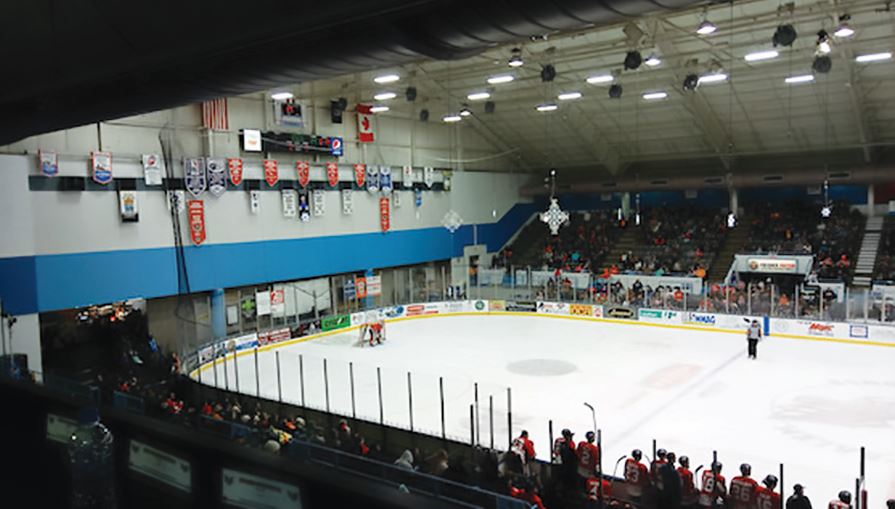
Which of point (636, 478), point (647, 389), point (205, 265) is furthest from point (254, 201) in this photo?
point (636, 478)

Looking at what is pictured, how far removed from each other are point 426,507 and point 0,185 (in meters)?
17.9

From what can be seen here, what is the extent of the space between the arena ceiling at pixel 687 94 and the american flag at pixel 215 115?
3.68m

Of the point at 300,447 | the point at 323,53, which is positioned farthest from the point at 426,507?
the point at 300,447

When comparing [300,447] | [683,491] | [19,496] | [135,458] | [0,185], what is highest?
[0,185]

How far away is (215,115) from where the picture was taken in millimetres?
24391

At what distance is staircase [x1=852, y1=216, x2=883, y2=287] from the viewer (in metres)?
27.0

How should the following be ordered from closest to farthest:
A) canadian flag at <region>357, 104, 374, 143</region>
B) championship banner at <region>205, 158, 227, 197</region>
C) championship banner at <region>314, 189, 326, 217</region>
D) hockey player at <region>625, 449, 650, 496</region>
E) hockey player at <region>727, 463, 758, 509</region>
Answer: hockey player at <region>727, 463, 758, 509</region>, hockey player at <region>625, 449, 650, 496</region>, championship banner at <region>205, 158, 227, 197</region>, championship banner at <region>314, 189, 326, 217</region>, canadian flag at <region>357, 104, 374, 143</region>

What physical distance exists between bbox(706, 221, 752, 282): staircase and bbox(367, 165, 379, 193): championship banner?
51.5ft

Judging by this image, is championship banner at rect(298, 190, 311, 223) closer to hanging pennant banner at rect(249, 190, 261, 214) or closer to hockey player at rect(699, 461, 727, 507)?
hanging pennant banner at rect(249, 190, 261, 214)

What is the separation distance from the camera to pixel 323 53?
5562 millimetres

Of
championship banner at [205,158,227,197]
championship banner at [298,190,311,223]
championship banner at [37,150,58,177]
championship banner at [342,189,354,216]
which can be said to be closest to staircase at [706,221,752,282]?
championship banner at [342,189,354,216]

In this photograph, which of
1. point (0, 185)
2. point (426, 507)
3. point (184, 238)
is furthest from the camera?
point (184, 238)

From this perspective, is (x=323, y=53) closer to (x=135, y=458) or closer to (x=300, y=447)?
(x=135, y=458)

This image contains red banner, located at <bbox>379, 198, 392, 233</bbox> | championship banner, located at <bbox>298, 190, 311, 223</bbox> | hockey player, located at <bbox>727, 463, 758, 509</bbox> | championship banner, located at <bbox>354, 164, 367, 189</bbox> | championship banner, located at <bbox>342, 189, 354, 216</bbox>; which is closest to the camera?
hockey player, located at <bbox>727, 463, 758, 509</bbox>
